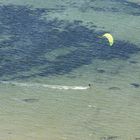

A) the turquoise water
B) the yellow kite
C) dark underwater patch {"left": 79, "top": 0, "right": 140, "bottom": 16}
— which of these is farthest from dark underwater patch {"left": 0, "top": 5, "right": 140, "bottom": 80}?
dark underwater patch {"left": 79, "top": 0, "right": 140, "bottom": 16}

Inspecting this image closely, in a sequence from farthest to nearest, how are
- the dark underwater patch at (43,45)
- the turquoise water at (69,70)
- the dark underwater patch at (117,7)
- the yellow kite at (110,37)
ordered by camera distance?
the dark underwater patch at (117,7)
the yellow kite at (110,37)
the dark underwater patch at (43,45)
the turquoise water at (69,70)

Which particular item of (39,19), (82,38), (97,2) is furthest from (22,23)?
(97,2)

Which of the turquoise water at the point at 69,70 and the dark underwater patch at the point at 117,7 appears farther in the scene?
the dark underwater patch at the point at 117,7

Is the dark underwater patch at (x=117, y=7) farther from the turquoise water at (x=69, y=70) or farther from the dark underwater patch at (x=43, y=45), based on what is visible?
the dark underwater patch at (x=43, y=45)

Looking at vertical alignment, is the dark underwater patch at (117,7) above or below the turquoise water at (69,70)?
below

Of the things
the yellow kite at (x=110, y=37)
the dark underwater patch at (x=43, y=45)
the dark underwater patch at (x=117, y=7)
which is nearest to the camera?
the dark underwater patch at (x=43, y=45)

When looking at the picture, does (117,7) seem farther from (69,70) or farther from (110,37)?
(69,70)

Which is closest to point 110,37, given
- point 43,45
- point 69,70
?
point 43,45

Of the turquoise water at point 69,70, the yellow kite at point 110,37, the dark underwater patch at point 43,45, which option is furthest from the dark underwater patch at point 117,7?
the yellow kite at point 110,37
